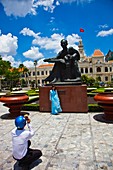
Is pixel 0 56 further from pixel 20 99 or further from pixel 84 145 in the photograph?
pixel 84 145

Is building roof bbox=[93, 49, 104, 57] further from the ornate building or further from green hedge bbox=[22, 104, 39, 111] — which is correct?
green hedge bbox=[22, 104, 39, 111]

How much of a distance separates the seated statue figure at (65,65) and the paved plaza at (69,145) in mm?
2963

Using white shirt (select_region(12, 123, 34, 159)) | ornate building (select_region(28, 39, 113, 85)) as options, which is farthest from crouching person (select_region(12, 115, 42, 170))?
ornate building (select_region(28, 39, 113, 85))

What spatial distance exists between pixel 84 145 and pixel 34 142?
128 cm

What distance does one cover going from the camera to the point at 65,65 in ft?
30.9

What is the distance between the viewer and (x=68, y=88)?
8.39 metres

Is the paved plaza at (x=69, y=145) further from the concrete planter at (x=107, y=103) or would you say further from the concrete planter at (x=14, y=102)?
the concrete planter at (x=14, y=102)

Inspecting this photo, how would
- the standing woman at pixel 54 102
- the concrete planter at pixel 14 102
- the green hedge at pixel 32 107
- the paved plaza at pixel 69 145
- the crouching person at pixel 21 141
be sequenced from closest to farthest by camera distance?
the crouching person at pixel 21 141, the paved plaza at pixel 69 145, the concrete planter at pixel 14 102, the standing woman at pixel 54 102, the green hedge at pixel 32 107

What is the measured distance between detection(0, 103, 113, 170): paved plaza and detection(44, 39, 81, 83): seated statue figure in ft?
9.72

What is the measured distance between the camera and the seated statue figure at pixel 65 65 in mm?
9273

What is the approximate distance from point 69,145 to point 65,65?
5.57m

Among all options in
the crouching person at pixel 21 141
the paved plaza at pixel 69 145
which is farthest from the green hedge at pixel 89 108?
the crouching person at pixel 21 141

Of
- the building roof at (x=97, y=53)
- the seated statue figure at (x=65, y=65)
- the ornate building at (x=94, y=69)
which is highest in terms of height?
the building roof at (x=97, y=53)

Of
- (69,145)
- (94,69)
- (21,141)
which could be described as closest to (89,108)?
(69,145)
